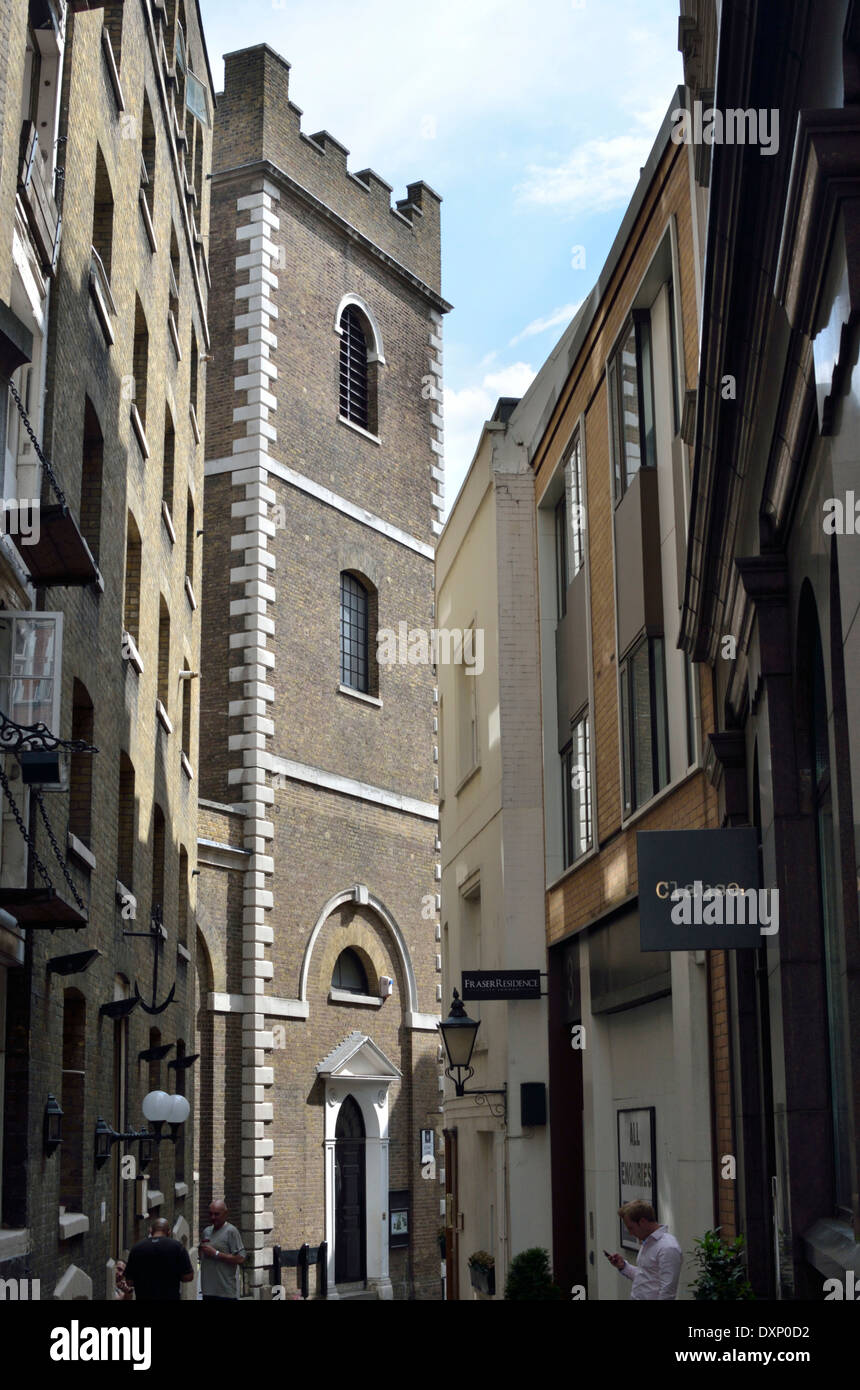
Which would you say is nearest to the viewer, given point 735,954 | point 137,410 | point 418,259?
point 735,954

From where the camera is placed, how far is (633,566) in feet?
49.8

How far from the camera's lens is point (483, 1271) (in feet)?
65.6

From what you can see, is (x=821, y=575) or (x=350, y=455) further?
(x=350, y=455)

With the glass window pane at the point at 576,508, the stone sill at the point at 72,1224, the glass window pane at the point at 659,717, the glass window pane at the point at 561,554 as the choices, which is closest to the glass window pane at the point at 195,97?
the glass window pane at the point at 561,554

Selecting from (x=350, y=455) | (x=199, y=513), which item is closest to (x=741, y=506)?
(x=199, y=513)

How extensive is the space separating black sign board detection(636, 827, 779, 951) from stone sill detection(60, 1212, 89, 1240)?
22.8 ft

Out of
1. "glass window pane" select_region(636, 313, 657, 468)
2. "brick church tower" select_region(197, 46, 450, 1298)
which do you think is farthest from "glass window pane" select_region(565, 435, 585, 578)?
"brick church tower" select_region(197, 46, 450, 1298)

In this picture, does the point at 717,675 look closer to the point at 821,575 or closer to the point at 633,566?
the point at 633,566

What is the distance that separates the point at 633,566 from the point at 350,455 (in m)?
21.9

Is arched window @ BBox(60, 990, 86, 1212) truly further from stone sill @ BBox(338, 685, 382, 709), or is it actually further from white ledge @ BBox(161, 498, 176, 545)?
stone sill @ BBox(338, 685, 382, 709)

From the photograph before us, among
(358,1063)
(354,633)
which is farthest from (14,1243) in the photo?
(354,633)

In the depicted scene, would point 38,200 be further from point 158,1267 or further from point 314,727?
point 314,727

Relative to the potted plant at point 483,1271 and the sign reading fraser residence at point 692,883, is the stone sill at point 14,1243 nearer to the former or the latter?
the sign reading fraser residence at point 692,883
